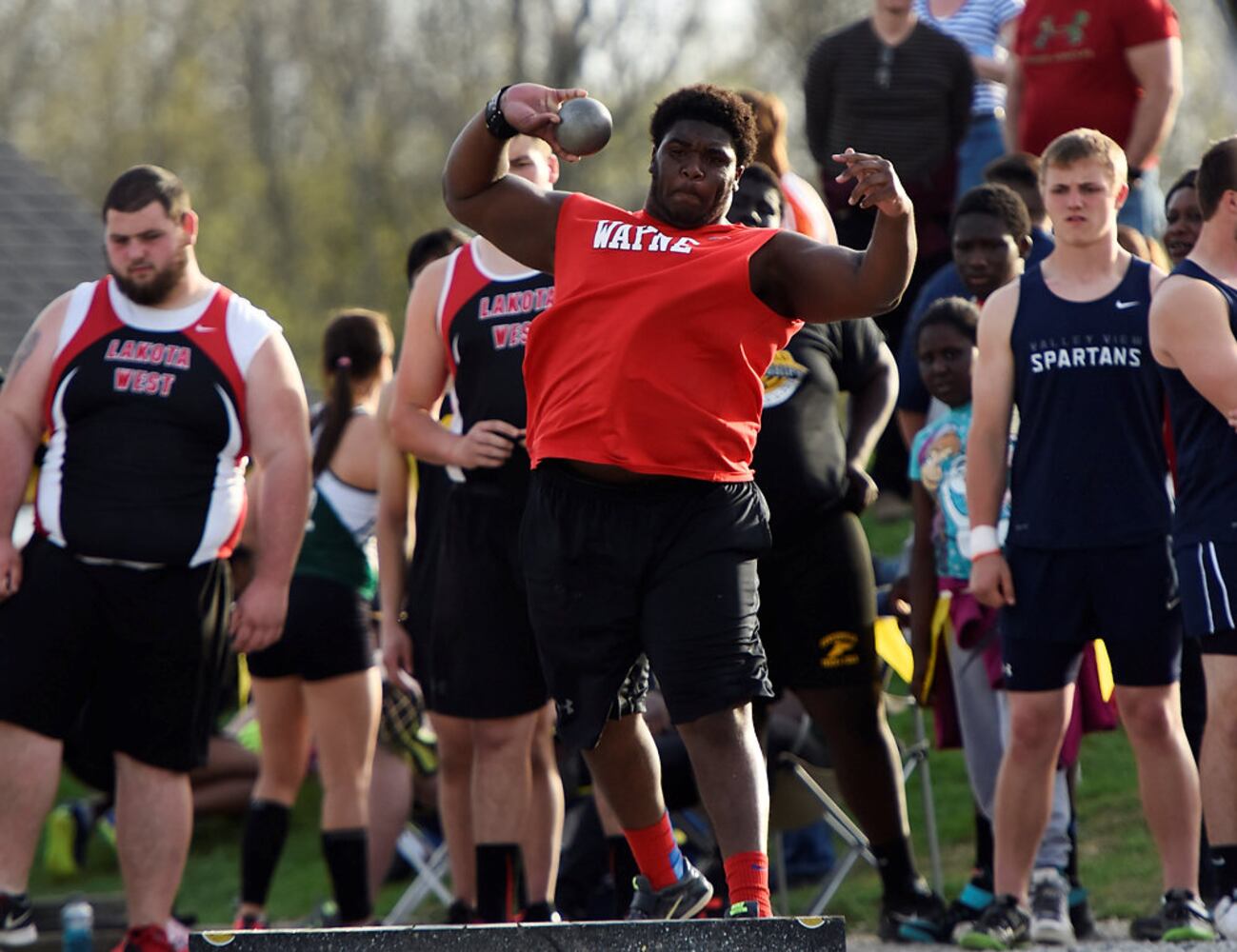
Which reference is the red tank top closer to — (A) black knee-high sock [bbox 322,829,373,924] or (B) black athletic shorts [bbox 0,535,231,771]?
(B) black athletic shorts [bbox 0,535,231,771]

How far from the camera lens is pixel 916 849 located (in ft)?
32.0

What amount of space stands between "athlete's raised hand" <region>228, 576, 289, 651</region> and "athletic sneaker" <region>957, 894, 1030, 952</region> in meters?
2.47

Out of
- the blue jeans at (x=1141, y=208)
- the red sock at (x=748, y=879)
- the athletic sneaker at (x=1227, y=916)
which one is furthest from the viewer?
the blue jeans at (x=1141, y=208)

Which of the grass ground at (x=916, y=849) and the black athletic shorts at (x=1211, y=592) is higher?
the black athletic shorts at (x=1211, y=592)

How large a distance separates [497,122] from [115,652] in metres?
2.41

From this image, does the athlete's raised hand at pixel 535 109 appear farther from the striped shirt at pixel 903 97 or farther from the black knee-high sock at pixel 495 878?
the striped shirt at pixel 903 97

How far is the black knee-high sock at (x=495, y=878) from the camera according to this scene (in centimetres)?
672

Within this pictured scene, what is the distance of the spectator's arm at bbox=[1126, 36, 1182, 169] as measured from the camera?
30.0 feet

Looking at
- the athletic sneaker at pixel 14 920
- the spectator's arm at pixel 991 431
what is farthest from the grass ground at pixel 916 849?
the athletic sneaker at pixel 14 920

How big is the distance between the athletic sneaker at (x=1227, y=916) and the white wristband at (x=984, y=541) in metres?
1.26

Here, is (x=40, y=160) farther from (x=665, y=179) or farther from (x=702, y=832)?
(x=665, y=179)

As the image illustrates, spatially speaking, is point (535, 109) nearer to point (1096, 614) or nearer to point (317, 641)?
point (1096, 614)

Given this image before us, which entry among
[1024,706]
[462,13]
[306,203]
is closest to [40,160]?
[306,203]

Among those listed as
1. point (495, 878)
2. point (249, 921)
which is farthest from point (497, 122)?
point (249, 921)
